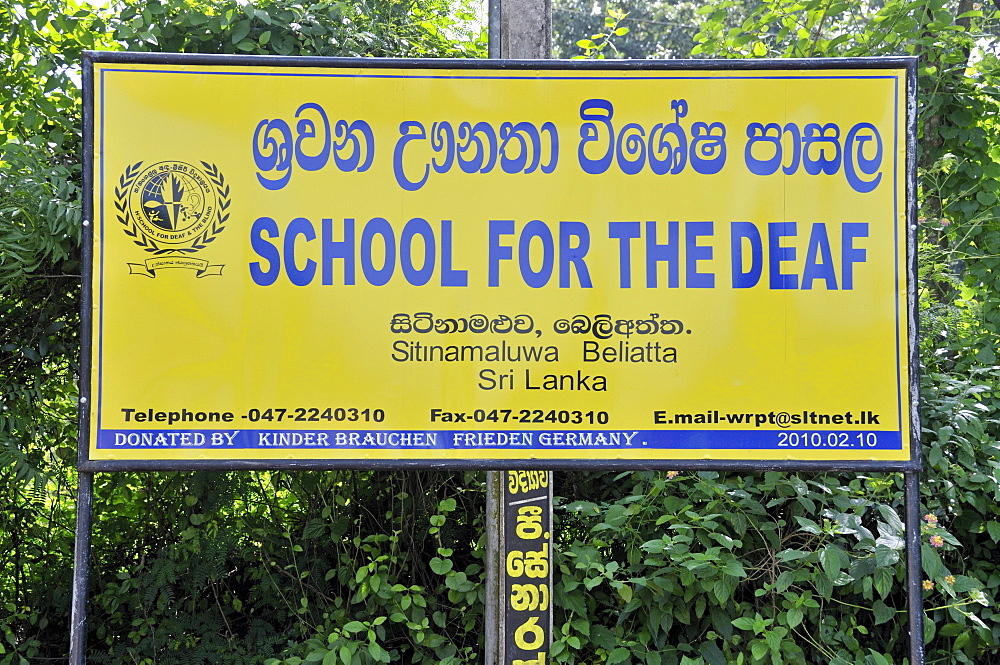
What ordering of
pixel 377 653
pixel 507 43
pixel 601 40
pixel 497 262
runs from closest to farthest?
pixel 497 262 < pixel 507 43 < pixel 377 653 < pixel 601 40

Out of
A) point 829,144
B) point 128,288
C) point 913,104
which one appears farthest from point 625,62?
point 128,288

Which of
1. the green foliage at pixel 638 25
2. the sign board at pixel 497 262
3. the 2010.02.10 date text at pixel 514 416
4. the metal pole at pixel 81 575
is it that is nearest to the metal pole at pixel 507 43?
the sign board at pixel 497 262

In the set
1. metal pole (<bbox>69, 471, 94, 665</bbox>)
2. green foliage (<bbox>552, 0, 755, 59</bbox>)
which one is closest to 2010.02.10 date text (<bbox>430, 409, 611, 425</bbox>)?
metal pole (<bbox>69, 471, 94, 665</bbox>)

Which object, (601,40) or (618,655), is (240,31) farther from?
(618,655)

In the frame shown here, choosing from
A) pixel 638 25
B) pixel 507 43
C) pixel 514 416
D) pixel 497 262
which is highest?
pixel 638 25

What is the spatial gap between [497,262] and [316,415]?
2.80 feet

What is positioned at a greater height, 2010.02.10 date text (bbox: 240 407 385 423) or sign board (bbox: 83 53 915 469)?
sign board (bbox: 83 53 915 469)

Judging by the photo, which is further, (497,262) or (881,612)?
(881,612)

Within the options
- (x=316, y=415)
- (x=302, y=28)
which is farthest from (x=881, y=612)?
(x=302, y=28)

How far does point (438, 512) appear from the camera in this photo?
12.5ft

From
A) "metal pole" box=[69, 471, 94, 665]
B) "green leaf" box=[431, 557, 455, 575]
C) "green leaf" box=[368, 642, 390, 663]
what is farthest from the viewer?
"green leaf" box=[431, 557, 455, 575]

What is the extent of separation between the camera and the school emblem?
9.22ft

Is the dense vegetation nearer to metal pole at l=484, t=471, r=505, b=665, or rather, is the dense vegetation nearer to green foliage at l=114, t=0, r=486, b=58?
green foliage at l=114, t=0, r=486, b=58

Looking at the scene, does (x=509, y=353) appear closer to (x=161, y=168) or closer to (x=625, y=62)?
(x=625, y=62)
